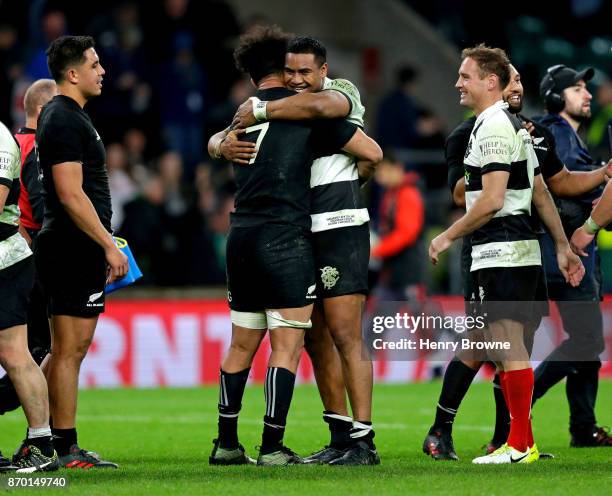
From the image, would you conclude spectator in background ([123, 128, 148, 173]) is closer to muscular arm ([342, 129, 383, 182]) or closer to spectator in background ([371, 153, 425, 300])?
spectator in background ([371, 153, 425, 300])

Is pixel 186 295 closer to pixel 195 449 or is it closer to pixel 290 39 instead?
pixel 195 449

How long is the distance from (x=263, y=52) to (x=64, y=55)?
1203 mm

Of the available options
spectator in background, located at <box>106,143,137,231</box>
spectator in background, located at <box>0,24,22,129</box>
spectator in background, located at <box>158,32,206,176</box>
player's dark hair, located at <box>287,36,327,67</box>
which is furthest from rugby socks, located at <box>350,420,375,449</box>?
spectator in background, located at <box>158,32,206,176</box>

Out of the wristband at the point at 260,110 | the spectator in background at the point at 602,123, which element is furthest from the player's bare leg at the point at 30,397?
the spectator in background at the point at 602,123

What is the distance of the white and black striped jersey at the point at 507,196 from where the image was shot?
7777mm

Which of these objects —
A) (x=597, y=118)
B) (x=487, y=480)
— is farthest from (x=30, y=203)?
(x=597, y=118)

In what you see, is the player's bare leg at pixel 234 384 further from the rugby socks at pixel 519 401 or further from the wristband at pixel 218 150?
the rugby socks at pixel 519 401

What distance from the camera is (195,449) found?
30.1 feet

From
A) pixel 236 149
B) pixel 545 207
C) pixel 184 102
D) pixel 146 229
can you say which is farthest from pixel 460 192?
pixel 184 102

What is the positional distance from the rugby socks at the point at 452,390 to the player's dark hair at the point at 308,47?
2.09 m

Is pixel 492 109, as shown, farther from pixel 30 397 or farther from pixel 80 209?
pixel 30 397

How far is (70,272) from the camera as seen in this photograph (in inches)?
313

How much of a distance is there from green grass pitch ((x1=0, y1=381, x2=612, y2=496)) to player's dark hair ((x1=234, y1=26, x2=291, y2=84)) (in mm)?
2311

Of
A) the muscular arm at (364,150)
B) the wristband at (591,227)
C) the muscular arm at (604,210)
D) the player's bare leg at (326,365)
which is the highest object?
the muscular arm at (364,150)
